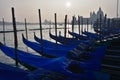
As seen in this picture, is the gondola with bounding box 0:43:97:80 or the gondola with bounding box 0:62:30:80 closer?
the gondola with bounding box 0:62:30:80

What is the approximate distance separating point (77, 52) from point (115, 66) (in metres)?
3.82

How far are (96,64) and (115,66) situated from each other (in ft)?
8.58

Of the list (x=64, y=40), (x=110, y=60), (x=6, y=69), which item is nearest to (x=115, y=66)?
(x=110, y=60)

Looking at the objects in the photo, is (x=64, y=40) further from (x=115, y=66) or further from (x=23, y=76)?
(x=23, y=76)

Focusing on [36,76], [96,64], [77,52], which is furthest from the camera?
[77,52]

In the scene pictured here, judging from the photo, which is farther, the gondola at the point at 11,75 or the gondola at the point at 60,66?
the gondola at the point at 60,66

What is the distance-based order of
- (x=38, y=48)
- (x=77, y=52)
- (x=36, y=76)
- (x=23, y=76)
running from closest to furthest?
(x=23, y=76) → (x=36, y=76) → (x=77, y=52) → (x=38, y=48)

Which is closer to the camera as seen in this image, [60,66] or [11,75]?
[11,75]

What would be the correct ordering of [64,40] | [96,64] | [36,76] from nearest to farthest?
[36,76]
[96,64]
[64,40]

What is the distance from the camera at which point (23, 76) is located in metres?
9.34

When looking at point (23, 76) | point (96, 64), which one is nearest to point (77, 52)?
point (96, 64)

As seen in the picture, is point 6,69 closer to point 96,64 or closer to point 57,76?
point 57,76

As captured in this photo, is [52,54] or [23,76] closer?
[23,76]

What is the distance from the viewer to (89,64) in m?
12.2
